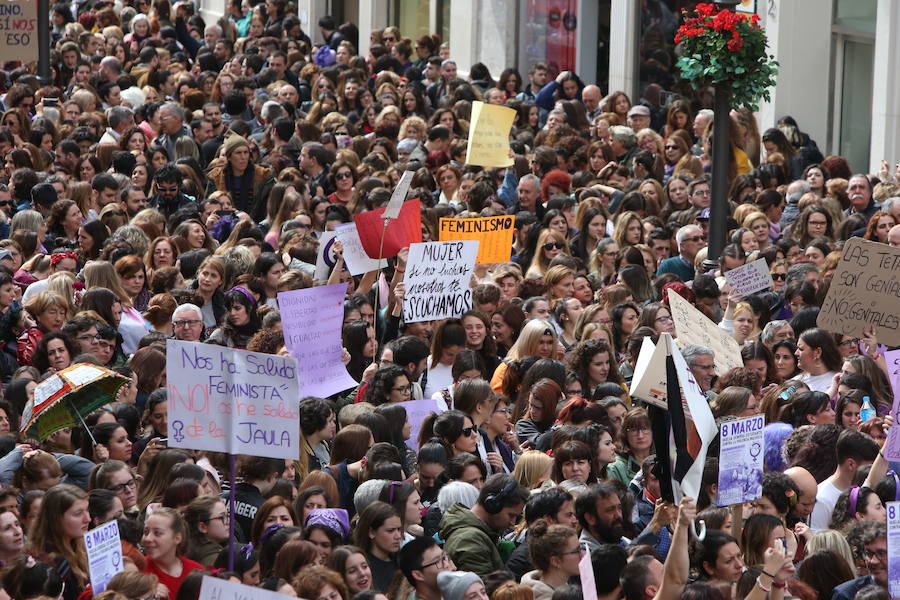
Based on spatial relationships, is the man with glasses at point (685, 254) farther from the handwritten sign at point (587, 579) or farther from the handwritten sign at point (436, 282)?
the handwritten sign at point (587, 579)

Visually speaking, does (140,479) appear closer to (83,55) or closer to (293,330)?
(293,330)

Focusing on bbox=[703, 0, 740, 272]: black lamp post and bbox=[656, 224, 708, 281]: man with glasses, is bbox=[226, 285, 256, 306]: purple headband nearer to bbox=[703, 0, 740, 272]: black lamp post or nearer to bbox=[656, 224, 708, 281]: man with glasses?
bbox=[656, 224, 708, 281]: man with glasses

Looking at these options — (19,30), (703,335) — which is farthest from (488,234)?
(19,30)

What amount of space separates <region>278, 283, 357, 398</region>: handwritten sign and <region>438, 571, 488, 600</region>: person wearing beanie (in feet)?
11.3

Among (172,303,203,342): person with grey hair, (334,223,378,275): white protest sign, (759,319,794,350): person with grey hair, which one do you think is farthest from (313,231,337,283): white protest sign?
(759,319,794,350): person with grey hair

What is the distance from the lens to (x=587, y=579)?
7.49 metres

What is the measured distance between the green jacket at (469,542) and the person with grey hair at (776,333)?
393 centimetres

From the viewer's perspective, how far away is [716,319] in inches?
529

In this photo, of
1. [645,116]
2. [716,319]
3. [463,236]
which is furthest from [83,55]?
[716,319]

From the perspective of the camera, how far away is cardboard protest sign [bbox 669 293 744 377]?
11383 millimetres

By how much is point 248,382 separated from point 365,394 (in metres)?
2.26

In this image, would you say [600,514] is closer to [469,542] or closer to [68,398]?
[469,542]

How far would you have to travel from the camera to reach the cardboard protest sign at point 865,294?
1157 centimetres

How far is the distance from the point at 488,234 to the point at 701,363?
11.5ft
